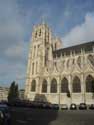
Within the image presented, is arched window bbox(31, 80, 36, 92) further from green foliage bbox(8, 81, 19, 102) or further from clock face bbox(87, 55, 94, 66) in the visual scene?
clock face bbox(87, 55, 94, 66)

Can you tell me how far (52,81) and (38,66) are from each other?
9198 mm

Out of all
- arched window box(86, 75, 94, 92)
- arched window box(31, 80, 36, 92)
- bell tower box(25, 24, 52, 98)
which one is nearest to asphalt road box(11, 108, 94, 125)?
arched window box(86, 75, 94, 92)

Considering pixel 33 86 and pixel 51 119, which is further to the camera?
pixel 33 86

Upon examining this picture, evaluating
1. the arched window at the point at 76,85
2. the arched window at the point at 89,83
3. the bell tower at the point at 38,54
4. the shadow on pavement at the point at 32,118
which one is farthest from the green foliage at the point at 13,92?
the shadow on pavement at the point at 32,118

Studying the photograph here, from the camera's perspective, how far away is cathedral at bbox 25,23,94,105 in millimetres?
51531

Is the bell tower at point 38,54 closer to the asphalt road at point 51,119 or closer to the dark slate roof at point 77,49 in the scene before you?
the dark slate roof at point 77,49

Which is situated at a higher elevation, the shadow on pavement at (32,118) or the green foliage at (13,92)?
the green foliage at (13,92)

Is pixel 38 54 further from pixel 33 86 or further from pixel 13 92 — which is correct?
pixel 13 92

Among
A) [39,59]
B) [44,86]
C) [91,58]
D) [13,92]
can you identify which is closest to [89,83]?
[91,58]

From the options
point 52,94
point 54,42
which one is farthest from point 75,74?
point 54,42

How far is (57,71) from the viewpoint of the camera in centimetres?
5847

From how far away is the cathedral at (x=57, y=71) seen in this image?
51.5 meters

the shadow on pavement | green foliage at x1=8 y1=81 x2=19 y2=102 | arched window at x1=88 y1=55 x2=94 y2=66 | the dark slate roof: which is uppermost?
the dark slate roof

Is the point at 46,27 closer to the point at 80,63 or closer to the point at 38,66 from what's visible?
the point at 38,66
